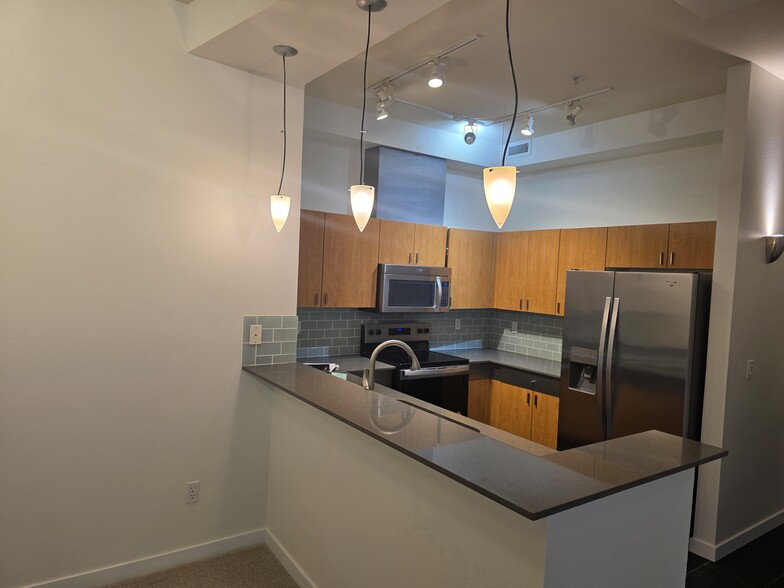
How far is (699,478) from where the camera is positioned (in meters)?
3.05

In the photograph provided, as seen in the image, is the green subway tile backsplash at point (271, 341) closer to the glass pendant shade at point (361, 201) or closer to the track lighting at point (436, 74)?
the glass pendant shade at point (361, 201)

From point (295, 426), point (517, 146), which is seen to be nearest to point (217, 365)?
point (295, 426)

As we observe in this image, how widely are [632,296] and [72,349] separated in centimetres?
315

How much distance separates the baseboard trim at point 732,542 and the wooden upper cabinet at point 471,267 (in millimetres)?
2475

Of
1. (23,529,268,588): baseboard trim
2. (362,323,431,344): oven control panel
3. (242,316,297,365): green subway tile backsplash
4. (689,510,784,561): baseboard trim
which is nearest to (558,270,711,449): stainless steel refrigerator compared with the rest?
(689,510,784,561): baseboard trim

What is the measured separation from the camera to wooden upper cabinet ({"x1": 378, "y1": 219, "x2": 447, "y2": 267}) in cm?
420

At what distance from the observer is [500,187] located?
1736mm

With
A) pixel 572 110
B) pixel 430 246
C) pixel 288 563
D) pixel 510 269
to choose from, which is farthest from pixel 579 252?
pixel 288 563

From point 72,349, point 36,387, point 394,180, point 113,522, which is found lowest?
point 113,522

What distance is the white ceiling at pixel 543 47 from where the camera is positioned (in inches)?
88.0

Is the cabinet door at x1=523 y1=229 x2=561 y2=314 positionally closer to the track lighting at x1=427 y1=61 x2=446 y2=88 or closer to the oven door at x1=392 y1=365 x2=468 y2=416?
the oven door at x1=392 y1=365 x2=468 y2=416

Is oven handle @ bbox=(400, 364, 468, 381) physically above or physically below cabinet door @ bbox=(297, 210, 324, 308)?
below

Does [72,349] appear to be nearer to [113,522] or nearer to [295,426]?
[113,522]

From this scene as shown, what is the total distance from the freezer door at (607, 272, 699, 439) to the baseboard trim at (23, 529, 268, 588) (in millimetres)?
2362
